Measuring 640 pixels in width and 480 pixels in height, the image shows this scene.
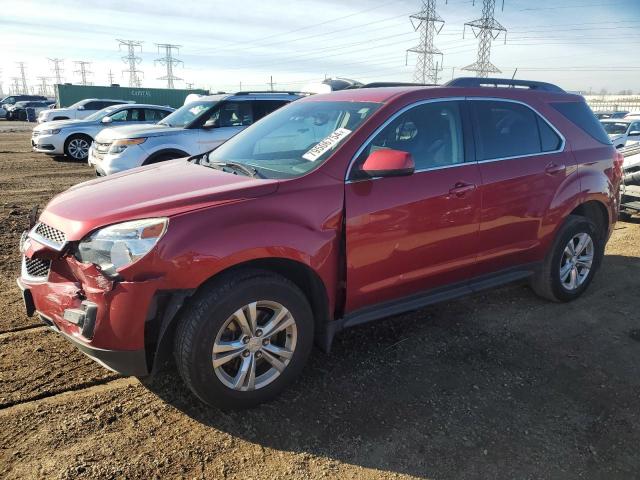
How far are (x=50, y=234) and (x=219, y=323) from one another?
1.13m

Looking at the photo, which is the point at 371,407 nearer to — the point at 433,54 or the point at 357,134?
the point at 357,134

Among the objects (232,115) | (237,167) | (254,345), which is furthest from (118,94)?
(254,345)

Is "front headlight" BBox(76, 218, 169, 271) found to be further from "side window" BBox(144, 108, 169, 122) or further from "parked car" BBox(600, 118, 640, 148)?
"parked car" BBox(600, 118, 640, 148)

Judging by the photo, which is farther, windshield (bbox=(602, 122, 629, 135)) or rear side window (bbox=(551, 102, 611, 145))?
windshield (bbox=(602, 122, 629, 135))

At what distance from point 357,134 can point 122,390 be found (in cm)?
218

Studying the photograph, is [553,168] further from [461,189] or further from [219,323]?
[219,323]

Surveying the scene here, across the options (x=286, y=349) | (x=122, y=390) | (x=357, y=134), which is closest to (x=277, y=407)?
(x=286, y=349)

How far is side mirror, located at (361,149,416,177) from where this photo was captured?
9.98 feet

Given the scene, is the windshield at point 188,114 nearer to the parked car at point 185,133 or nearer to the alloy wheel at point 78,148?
the parked car at point 185,133

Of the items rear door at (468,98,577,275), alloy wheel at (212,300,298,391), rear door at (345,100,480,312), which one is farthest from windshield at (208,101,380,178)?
rear door at (468,98,577,275)

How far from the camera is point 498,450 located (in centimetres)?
273

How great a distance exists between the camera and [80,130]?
14297 millimetres

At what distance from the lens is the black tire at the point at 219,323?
8.79 feet

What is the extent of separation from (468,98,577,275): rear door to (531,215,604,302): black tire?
0.19 m
